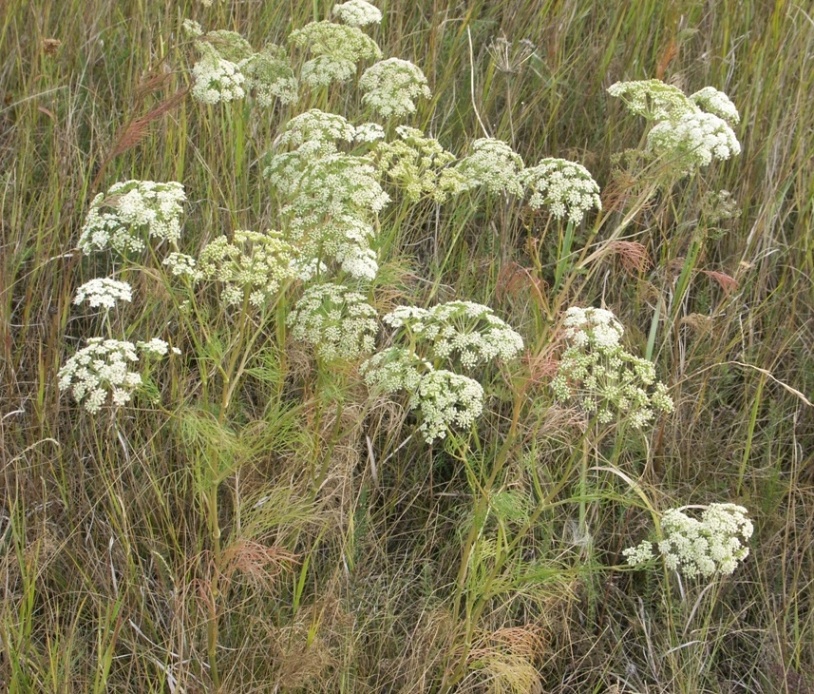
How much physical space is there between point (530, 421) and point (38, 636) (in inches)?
71.9

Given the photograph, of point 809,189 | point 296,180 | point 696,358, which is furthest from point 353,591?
point 809,189

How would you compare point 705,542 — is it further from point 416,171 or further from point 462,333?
point 416,171

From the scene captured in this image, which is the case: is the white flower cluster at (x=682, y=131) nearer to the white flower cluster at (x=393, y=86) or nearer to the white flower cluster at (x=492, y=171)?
the white flower cluster at (x=492, y=171)

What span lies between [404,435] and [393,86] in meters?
1.30

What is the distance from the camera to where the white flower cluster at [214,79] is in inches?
117

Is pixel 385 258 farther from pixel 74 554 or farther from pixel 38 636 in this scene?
pixel 38 636

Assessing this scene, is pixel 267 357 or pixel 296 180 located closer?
pixel 296 180

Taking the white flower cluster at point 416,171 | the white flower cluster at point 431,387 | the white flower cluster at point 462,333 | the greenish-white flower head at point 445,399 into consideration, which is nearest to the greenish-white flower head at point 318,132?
the white flower cluster at point 416,171

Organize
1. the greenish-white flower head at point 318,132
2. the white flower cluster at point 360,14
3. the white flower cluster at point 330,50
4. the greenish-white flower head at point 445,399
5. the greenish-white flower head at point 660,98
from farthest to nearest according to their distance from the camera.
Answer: the white flower cluster at point 360,14 < the white flower cluster at point 330,50 < the greenish-white flower head at point 660,98 < the greenish-white flower head at point 318,132 < the greenish-white flower head at point 445,399

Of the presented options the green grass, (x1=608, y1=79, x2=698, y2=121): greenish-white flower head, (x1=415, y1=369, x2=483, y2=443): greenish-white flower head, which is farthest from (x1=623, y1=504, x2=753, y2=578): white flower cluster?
(x1=608, y1=79, x2=698, y2=121): greenish-white flower head

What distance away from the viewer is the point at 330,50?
319 centimetres

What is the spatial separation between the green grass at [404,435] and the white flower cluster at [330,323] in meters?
0.21

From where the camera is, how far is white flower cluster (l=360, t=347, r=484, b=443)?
2.49 meters

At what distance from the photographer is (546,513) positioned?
137 inches
